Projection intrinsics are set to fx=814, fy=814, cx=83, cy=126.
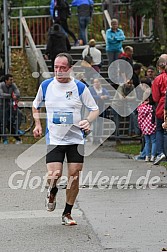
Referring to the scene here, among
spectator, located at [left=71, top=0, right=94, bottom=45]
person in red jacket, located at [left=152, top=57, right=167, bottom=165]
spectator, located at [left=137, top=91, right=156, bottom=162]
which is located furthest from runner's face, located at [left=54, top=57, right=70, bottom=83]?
spectator, located at [left=71, top=0, right=94, bottom=45]

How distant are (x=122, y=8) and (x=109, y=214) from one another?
57.7 ft

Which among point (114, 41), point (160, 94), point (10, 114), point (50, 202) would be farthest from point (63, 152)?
point (114, 41)

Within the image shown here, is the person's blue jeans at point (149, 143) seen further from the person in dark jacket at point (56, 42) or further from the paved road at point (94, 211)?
the person in dark jacket at point (56, 42)

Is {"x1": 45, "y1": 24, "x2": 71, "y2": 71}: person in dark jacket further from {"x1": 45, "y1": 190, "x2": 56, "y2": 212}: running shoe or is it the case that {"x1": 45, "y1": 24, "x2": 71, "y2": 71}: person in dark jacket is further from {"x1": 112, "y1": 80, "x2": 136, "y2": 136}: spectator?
{"x1": 45, "y1": 190, "x2": 56, "y2": 212}: running shoe

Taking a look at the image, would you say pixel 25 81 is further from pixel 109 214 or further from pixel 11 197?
pixel 109 214

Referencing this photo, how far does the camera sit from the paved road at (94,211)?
8.44m

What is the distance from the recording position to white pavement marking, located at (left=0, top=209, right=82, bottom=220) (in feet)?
32.9

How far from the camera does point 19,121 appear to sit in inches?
753

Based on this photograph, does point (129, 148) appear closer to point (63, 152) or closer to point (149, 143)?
point (149, 143)

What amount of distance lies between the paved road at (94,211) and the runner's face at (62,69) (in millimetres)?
1706

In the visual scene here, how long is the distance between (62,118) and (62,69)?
1.86 ft

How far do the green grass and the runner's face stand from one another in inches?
311

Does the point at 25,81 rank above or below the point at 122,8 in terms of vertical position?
below

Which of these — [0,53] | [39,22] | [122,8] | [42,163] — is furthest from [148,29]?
[42,163]
